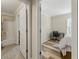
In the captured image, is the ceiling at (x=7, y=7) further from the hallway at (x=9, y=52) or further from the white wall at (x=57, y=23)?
the white wall at (x=57, y=23)

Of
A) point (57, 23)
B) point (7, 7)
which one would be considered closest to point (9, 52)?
point (7, 7)

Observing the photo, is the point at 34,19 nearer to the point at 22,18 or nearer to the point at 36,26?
the point at 36,26

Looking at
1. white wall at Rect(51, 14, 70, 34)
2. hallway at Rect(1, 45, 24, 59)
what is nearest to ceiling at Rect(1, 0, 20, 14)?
hallway at Rect(1, 45, 24, 59)

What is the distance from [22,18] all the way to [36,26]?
158 cm

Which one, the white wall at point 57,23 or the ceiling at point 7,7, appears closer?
the ceiling at point 7,7

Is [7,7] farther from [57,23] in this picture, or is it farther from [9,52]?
[57,23]

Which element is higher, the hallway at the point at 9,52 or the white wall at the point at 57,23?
the white wall at the point at 57,23

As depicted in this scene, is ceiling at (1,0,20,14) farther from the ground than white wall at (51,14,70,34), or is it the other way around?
ceiling at (1,0,20,14)

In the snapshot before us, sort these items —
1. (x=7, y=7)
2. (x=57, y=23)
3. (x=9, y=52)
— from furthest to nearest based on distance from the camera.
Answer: (x=57, y=23) < (x=9, y=52) < (x=7, y=7)

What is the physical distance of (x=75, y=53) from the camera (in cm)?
146

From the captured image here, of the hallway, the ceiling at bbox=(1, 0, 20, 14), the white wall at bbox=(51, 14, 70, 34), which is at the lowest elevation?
the hallway

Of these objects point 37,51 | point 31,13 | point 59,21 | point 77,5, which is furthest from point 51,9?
point 77,5

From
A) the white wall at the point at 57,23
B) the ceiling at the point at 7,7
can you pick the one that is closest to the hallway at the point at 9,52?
the ceiling at the point at 7,7

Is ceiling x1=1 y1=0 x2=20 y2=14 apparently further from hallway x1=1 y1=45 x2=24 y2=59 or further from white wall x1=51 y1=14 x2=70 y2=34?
white wall x1=51 y1=14 x2=70 y2=34
